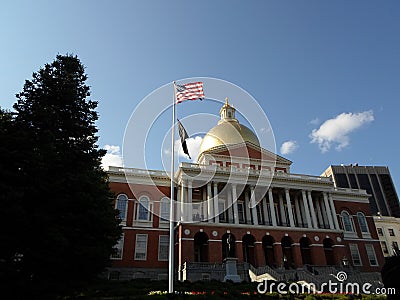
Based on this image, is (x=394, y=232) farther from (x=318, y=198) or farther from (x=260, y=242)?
(x=260, y=242)

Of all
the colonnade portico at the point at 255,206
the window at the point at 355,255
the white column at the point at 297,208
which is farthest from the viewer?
the window at the point at 355,255

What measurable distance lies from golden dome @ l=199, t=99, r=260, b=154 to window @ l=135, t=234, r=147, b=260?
15304 millimetres

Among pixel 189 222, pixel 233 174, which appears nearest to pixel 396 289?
pixel 189 222

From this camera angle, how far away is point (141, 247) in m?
34.8

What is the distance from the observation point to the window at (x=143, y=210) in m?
36.6

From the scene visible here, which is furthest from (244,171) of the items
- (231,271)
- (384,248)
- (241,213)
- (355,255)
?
(384,248)

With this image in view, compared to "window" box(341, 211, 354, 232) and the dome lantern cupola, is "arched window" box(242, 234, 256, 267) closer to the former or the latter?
"window" box(341, 211, 354, 232)

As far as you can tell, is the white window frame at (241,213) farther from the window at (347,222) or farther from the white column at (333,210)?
the window at (347,222)

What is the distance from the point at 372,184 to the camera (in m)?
90.1

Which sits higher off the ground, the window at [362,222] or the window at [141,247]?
the window at [362,222]

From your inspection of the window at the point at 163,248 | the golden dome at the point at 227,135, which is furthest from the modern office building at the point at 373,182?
the window at the point at 163,248

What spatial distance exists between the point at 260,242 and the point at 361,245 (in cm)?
1762

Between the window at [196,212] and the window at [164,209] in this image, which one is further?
the window at [164,209]

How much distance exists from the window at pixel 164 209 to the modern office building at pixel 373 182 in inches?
2637
